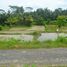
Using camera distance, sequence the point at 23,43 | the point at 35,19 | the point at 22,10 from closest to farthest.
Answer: the point at 23,43 → the point at 35,19 → the point at 22,10

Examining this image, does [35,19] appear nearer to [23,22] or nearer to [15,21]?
[23,22]

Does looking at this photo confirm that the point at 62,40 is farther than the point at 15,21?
No

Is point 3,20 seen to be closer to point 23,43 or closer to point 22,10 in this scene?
point 22,10

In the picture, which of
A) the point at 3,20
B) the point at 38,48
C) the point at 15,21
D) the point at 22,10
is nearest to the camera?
the point at 38,48

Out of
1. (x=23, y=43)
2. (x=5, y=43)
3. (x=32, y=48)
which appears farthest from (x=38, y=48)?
(x=5, y=43)

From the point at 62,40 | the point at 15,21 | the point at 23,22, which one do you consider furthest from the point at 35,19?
the point at 62,40

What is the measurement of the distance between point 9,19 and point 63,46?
43.7m

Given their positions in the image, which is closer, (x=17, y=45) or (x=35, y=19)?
(x=17, y=45)

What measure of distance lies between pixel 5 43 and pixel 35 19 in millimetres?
54281

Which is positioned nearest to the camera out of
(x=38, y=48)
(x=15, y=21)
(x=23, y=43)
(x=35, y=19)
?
(x=38, y=48)

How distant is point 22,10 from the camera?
275 feet

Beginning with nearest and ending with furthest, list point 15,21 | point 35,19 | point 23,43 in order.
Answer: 1. point 23,43
2. point 15,21
3. point 35,19

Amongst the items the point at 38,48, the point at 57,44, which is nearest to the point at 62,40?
the point at 57,44

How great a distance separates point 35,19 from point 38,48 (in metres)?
55.5
